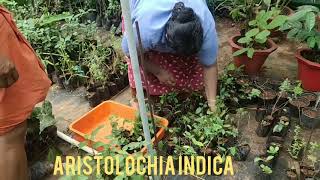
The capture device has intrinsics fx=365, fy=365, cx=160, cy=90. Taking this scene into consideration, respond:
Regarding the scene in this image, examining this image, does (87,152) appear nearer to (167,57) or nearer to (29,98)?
(29,98)

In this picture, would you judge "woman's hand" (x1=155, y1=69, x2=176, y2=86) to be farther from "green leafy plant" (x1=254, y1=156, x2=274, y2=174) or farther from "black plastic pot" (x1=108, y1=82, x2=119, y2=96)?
"green leafy plant" (x1=254, y1=156, x2=274, y2=174)

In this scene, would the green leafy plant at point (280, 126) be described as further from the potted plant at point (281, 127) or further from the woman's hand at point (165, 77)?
the woman's hand at point (165, 77)

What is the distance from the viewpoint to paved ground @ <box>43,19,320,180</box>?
219 cm

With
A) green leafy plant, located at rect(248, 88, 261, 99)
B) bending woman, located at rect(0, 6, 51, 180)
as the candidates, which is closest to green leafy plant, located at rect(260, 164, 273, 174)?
green leafy plant, located at rect(248, 88, 261, 99)

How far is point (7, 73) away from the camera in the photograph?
1638 mm

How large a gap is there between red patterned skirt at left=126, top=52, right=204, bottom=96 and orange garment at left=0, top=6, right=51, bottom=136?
2.24 ft

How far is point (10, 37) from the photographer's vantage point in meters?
1.77

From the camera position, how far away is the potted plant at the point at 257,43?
8.80ft

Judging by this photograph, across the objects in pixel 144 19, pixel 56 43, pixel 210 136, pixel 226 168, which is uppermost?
pixel 144 19

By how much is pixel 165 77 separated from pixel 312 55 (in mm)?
1243

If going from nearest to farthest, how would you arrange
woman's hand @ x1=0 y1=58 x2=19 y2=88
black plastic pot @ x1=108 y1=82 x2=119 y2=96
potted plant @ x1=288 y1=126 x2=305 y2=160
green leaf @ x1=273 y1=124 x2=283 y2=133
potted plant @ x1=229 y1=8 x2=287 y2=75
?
woman's hand @ x1=0 y1=58 x2=19 y2=88 → potted plant @ x1=288 y1=126 x2=305 y2=160 → green leaf @ x1=273 y1=124 x2=283 y2=133 → potted plant @ x1=229 y1=8 x2=287 y2=75 → black plastic pot @ x1=108 y1=82 x2=119 y2=96

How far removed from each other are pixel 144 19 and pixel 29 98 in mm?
761

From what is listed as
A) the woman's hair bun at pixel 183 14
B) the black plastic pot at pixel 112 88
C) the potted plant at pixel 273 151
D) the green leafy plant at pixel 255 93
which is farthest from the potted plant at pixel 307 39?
the black plastic pot at pixel 112 88

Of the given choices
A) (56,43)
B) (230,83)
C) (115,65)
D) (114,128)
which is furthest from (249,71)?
(56,43)
